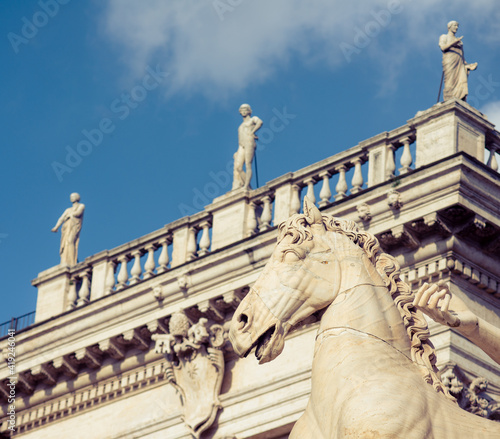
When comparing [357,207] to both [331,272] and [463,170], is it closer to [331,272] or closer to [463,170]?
[463,170]

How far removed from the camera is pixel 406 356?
7867mm

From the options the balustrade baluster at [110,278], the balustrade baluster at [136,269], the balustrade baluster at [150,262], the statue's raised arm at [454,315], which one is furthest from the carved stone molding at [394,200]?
the statue's raised arm at [454,315]

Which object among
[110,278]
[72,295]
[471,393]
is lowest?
[471,393]

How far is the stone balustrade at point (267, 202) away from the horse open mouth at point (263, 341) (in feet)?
33.3

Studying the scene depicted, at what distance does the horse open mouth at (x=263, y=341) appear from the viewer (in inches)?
313

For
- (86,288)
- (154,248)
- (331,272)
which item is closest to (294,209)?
(154,248)

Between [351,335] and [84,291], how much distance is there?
14867mm

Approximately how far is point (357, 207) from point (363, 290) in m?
10.2

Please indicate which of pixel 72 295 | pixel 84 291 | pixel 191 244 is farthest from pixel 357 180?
pixel 72 295

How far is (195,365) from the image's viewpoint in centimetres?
1956

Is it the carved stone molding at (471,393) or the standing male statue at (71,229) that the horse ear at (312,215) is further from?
the standing male statue at (71,229)

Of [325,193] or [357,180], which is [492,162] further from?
[325,193]

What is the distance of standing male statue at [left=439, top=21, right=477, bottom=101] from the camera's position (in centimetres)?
1886

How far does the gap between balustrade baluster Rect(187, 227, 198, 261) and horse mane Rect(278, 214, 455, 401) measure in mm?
12359
